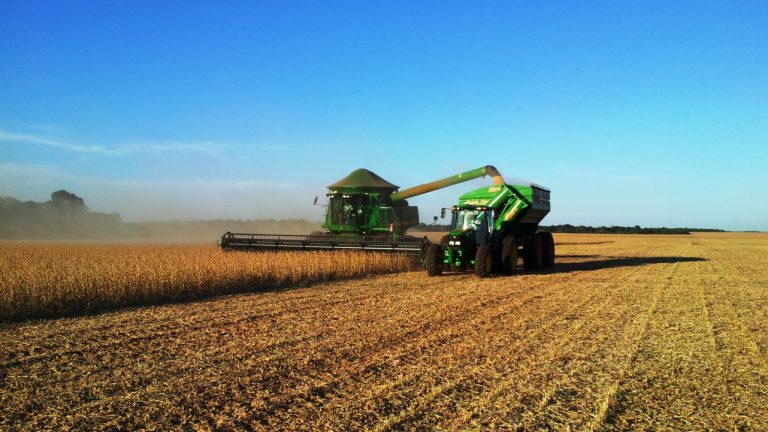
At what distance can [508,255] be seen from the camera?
15266 mm

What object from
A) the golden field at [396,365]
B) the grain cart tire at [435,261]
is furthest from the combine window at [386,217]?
the golden field at [396,365]

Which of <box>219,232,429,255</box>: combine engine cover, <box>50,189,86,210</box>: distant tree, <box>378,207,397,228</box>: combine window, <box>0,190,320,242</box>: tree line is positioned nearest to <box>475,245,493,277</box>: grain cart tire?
<box>219,232,429,255</box>: combine engine cover

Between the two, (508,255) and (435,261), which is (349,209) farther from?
(508,255)

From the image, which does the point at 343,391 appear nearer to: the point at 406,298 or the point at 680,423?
the point at 680,423

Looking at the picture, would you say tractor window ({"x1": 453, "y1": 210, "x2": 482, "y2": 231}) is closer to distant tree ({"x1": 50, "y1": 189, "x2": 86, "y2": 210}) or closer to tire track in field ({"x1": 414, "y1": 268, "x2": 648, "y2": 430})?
tire track in field ({"x1": 414, "y1": 268, "x2": 648, "y2": 430})

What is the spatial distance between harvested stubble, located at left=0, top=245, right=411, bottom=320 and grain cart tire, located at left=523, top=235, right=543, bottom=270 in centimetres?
402

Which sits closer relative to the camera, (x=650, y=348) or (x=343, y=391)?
(x=343, y=391)

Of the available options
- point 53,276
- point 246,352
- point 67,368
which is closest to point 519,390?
point 246,352

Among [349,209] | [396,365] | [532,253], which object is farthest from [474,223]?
[396,365]

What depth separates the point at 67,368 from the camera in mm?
5723

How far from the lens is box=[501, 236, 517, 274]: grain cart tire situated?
602 inches

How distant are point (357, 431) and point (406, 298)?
6713 mm

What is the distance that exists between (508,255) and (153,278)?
856 cm

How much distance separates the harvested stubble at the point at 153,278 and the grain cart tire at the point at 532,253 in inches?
158
